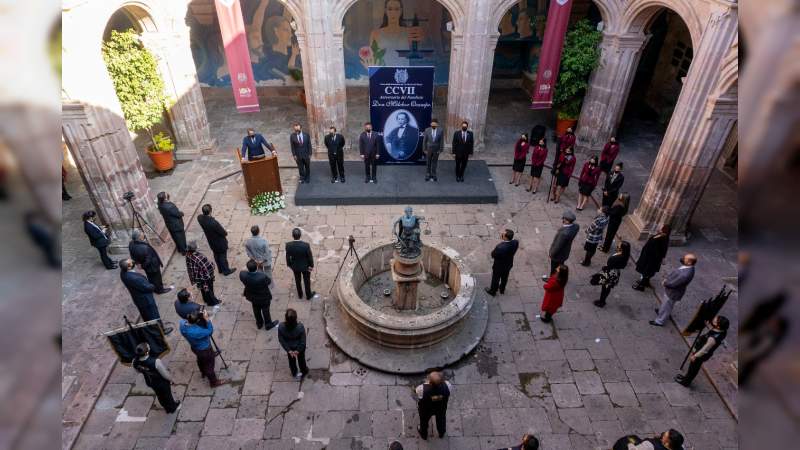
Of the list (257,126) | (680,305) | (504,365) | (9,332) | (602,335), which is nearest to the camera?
(9,332)

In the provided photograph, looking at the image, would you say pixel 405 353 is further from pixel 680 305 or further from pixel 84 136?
pixel 84 136

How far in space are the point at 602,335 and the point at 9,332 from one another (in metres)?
8.53

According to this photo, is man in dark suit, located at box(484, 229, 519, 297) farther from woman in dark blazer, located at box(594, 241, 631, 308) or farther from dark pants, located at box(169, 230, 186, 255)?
dark pants, located at box(169, 230, 186, 255)

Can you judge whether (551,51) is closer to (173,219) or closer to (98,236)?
(173,219)

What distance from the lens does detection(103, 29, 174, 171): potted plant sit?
10461 millimetres

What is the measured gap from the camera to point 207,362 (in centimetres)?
682

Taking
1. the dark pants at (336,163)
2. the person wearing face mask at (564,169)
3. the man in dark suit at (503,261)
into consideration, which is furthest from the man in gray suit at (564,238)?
the dark pants at (336,163)

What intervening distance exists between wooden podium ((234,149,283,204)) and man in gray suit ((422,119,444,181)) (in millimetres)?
3497

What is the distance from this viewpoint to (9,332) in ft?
2.20

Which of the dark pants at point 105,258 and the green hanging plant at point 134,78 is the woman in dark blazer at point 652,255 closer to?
the dark pants at point 105,258

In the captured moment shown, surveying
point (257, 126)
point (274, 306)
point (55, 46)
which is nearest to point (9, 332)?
point (55, 46)

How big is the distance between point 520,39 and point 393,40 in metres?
4.43

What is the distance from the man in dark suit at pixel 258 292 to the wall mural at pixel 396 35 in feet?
38.7

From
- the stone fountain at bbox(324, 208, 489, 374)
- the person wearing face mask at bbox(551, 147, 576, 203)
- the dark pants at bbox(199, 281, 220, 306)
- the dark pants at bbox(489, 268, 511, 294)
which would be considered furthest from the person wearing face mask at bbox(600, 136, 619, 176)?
the dark pants at bbox(199, 281, 220, 306)
